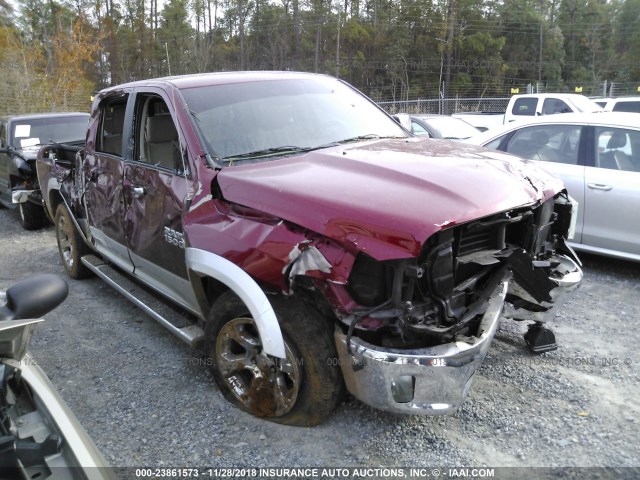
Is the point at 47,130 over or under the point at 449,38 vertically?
under

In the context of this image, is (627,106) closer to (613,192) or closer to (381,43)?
(613,192)

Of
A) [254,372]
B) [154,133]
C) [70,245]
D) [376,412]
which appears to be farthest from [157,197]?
[70,245]

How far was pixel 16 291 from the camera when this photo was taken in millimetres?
2053

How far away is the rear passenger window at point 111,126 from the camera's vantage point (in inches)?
181

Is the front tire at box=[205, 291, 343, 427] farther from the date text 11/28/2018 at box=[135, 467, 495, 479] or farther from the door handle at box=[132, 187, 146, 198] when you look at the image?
the door handle at box=[132, 187, 146, 198]

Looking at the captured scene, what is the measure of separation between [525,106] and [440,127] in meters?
4.83

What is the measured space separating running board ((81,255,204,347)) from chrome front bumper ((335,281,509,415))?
1.27 meters

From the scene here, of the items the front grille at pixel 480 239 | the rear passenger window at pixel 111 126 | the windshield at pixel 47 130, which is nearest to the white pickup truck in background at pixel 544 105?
the windshield at pixel 47 130

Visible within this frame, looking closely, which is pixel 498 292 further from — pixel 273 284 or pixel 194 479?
pixel 194 479

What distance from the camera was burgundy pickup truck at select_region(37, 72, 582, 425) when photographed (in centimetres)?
261

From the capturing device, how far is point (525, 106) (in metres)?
Answer: 14.5

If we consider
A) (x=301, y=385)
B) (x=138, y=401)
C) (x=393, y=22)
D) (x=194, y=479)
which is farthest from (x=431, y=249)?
(x=393, y=22)

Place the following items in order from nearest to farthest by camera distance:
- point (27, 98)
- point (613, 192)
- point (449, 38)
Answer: point (613, 192)
point (27, 98)
point (449, 38)

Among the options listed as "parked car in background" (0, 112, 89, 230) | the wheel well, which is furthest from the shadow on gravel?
"parked car in background" (0, 112, 89, 230)
